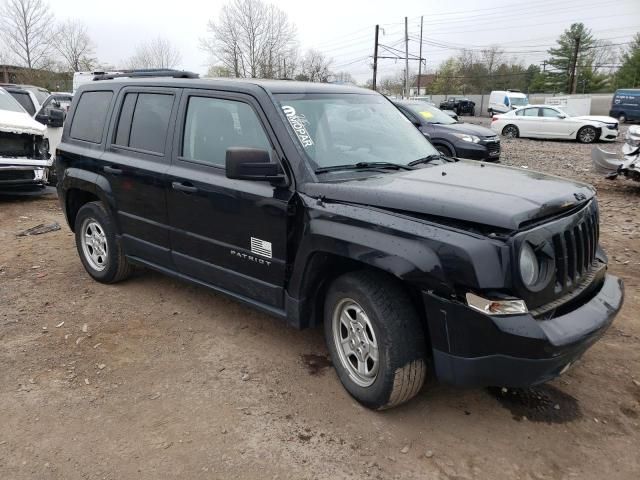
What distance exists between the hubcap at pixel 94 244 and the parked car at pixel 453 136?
6937 mm

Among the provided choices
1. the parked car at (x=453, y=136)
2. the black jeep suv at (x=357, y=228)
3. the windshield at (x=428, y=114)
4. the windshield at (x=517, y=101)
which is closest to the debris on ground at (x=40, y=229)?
the black jeep suv at (x=357, y=228)

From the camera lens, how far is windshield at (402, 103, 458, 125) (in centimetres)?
1166

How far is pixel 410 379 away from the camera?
2889mm

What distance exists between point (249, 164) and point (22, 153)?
24.7 feet

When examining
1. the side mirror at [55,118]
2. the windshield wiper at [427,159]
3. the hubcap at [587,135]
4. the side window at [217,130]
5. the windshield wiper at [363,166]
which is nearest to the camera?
the windshield wiper at [363,166]

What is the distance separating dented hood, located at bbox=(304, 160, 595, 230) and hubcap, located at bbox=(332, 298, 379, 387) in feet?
2.10

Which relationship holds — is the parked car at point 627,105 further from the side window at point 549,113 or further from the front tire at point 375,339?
A: the front tire at point 375,339

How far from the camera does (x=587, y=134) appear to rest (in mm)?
19609

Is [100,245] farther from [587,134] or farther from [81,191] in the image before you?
[587,134]

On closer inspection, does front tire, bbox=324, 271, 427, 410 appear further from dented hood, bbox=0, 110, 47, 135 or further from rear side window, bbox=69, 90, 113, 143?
dented hood, bbox=0, 110, 47, 135

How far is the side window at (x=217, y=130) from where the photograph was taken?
3.55 m

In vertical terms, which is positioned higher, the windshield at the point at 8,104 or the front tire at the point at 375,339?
the windshield at the point at 8,104

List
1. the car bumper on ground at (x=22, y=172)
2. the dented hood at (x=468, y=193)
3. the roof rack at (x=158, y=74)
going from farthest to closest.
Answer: the car bumper on ground at (x=22, y=172), the roof rack at (x=158, y=74), the dented hood at (x=468, y=193)

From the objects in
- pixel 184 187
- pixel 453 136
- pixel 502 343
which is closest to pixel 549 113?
pixel 453 136
